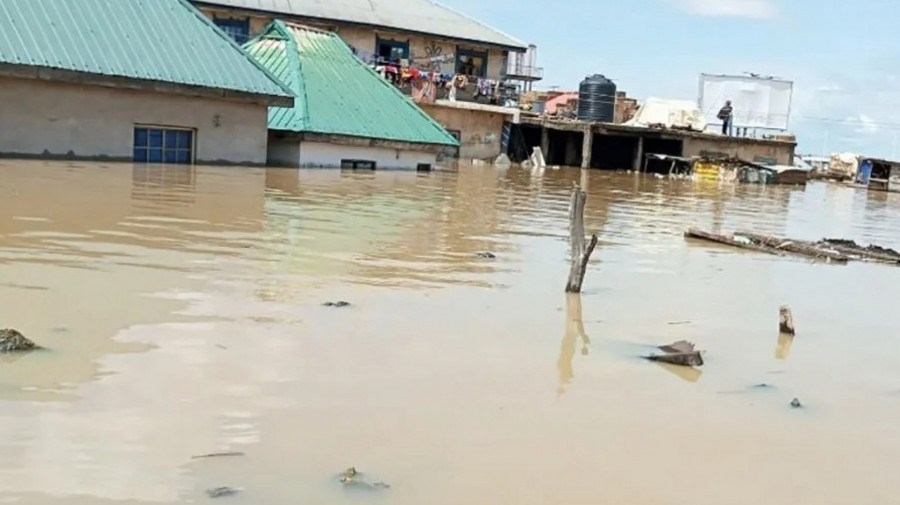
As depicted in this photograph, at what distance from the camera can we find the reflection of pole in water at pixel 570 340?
226 inches

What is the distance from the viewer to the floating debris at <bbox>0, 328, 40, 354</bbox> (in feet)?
16.6

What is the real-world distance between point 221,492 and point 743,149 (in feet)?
139

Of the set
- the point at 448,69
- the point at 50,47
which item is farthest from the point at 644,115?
the point at 50,47

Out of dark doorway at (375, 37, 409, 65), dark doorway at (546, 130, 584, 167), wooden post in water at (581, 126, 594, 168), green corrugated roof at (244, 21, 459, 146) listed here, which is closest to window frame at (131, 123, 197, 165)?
green corrugated roof at (244, 21, 459, 146)

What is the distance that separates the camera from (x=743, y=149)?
1710 inches

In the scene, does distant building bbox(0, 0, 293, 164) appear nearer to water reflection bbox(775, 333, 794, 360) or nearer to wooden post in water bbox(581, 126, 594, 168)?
water reflection bbox(775, 333, 794, 360)

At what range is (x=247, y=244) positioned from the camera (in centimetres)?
966

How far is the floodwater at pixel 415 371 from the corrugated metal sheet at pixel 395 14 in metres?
27.5

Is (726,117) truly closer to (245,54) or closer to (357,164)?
(357,164)

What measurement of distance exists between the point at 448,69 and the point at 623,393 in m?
37.1

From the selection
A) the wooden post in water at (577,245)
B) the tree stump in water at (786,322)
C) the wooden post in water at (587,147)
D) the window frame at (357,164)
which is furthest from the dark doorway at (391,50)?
the tree stump in water at (786,322)

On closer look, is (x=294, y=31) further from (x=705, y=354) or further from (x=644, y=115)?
(x=705, y=354)

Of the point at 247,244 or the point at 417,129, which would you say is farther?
the point at 417,129

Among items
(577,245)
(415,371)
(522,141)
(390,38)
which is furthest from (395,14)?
(415,371)
